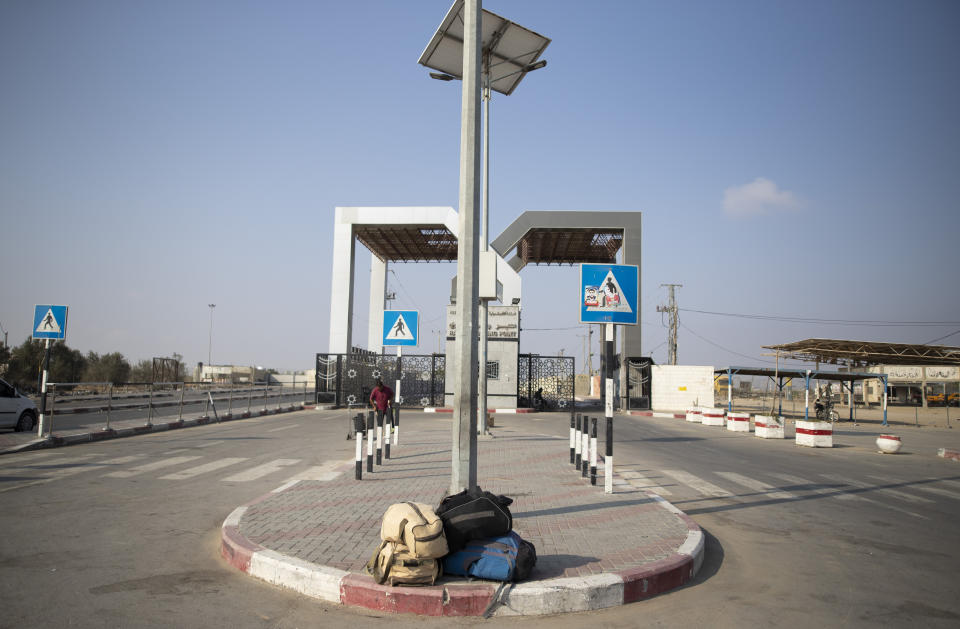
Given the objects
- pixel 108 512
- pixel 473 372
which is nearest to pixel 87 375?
pixel 108 512

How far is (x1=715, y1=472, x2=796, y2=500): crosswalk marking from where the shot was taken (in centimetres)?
991

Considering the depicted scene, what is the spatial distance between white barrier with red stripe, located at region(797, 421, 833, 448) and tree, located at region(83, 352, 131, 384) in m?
56.7

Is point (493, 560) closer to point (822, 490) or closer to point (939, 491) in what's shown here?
point (822, 490)

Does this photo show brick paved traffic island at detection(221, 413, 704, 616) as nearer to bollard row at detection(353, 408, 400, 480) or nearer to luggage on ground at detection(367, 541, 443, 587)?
luggage on ground at detection(367, 541, 443, 587)

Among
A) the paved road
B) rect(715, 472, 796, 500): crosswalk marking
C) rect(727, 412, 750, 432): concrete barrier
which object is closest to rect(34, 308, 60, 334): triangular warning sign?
the paved road

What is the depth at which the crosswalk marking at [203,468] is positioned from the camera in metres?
10.5

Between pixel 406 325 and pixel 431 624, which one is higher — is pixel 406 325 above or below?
above

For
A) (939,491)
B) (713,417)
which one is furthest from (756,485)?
(713,417)

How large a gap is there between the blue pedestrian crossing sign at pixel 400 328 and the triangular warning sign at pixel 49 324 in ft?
28.4

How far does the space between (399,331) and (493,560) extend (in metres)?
10.6

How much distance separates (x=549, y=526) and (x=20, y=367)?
53727 millimetres

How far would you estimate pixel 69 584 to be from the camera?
4.95 metres

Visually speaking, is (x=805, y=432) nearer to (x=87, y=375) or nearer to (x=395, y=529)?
(x=395, y=529)

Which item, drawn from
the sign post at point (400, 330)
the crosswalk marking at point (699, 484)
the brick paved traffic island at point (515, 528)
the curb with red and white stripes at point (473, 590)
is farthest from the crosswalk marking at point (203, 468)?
the crosswalk marking at point (699, 484)
